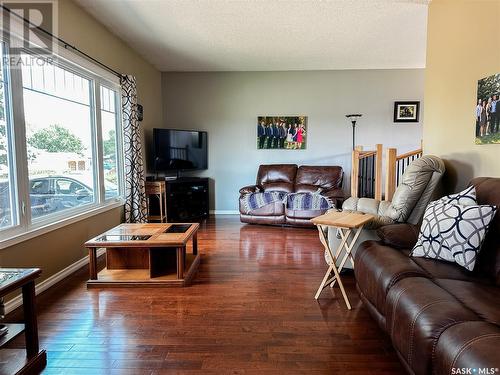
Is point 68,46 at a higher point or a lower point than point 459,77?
higher

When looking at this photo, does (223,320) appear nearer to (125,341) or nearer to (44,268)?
(125,341)

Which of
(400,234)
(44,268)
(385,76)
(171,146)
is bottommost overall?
(44,268)

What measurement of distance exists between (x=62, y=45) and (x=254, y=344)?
3124 mm

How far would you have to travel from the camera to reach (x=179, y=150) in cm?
548

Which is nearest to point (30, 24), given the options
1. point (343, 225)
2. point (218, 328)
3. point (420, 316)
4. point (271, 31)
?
point (271, 31)

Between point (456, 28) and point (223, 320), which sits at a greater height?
point (456, 28)

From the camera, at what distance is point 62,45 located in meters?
2.95

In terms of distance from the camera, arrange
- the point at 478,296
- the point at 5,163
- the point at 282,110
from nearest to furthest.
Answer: the point at 478,296 < the point at 5,163 < the point at 282,110

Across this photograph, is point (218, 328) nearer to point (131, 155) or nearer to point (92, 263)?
point (92, 263)

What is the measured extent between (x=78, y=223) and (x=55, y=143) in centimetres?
85

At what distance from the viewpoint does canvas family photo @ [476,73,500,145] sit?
2215 millimetres

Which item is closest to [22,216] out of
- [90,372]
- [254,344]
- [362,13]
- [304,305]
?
[90,372]

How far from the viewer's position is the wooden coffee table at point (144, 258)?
2748 mm
